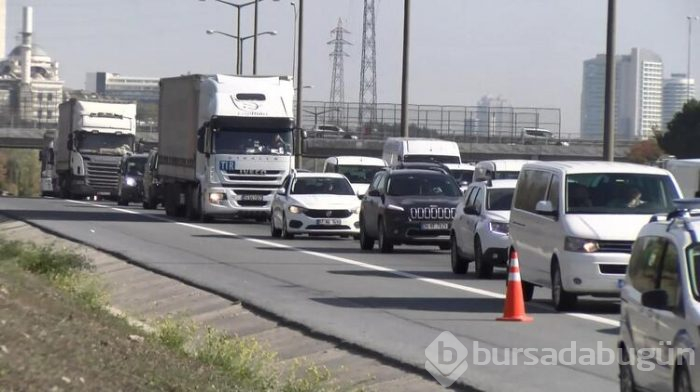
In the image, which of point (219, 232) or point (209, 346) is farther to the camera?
point (219, 232)

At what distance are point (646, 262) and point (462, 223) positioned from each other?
1341cm

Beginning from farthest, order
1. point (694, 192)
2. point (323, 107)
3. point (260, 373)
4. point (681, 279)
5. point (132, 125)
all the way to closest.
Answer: point (323, 107) < point (132, 125) < point (694, 192) < point (260, 373) < point (681, 279)

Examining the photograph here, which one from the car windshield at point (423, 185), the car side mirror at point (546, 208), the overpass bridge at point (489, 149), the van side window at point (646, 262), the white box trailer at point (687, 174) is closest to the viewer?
the van side window at point (646, 262)

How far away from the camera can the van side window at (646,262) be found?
34.2 ft

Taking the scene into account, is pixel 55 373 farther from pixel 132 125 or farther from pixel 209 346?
pixel 132 125

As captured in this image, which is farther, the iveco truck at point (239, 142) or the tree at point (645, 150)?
the tree at point (645, 150)

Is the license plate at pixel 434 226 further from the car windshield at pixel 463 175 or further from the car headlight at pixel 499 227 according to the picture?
the car windshield at pixel 463 175

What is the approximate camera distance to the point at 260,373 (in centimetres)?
1244

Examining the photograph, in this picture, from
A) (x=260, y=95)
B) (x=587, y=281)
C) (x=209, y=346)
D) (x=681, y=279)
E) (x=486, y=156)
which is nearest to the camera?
(x=681, y=279)

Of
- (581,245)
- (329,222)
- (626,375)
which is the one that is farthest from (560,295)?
(329,222)

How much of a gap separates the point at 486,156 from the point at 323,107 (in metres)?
12.5

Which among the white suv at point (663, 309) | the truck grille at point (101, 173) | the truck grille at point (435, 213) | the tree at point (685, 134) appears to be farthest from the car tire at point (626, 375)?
the tree at point (685, 134)

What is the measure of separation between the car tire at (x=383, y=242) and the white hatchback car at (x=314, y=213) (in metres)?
4.26

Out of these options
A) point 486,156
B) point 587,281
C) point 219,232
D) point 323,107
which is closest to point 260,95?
point 219,232
